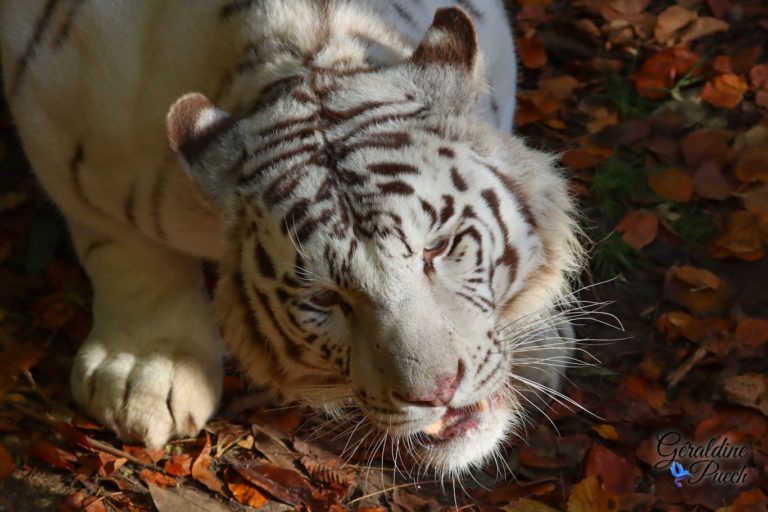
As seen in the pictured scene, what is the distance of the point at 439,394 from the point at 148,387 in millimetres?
981

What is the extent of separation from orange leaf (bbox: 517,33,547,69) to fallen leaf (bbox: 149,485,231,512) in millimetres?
1971

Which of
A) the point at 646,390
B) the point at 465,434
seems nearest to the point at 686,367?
the point at 646,390

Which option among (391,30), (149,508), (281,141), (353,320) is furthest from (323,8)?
(149,508)

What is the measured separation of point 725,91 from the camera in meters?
3.54

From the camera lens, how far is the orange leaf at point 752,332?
111 inches

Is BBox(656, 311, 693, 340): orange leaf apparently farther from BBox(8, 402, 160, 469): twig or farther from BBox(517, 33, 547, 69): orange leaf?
BBox(8, 402, 160, 469): twig

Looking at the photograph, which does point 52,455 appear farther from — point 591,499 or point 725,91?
point 725,91

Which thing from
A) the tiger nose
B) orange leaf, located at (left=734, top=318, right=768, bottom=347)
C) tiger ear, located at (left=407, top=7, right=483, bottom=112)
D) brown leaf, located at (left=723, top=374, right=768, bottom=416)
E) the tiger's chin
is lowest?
brown leaf, located at (left=723, top=374, right=768, bottom=416)

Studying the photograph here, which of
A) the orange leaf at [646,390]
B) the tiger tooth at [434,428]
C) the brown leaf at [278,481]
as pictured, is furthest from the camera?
the orange leaf at [646,390]

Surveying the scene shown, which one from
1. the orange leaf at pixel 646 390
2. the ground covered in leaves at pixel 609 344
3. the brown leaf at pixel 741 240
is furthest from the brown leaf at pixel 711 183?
the orange leaf at pixel 646 390

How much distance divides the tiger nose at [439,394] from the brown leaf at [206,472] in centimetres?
80

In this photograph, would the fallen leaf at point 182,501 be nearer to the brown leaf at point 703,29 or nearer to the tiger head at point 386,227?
the tiger head at point 386,227

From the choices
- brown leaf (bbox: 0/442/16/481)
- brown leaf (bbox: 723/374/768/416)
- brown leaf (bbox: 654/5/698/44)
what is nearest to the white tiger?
brown leaf (bbox: 0/442/16/481)

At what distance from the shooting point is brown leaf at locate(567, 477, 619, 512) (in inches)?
98.4
